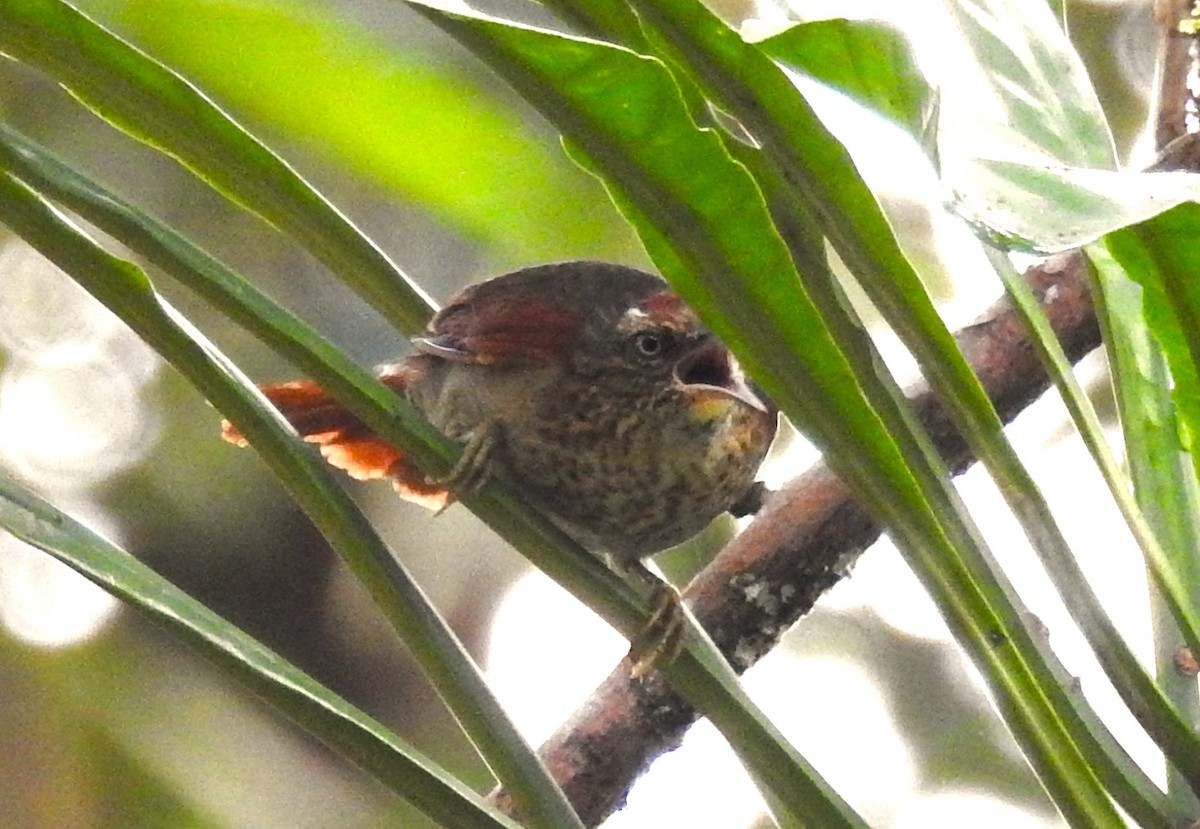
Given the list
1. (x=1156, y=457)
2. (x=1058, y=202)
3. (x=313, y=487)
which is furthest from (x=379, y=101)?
(x=1058, y=202)

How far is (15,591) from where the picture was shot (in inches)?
94.0

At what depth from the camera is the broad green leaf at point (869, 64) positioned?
2.21ft

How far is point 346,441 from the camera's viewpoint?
145cm

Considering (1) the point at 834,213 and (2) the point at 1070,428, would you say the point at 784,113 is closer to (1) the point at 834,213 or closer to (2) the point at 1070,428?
(1) the point at 834,213

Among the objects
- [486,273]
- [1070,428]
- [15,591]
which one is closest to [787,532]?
[486,273]

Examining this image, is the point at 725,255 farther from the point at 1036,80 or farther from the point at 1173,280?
the point at 1036,80

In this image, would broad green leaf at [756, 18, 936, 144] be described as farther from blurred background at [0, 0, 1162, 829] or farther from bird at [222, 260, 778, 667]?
blurred background at [0, 0, 1162, 829]

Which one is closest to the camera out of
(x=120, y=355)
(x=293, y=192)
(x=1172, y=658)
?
(x=293, y=192)

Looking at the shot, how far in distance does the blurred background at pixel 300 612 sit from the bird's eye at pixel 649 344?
0.39 m

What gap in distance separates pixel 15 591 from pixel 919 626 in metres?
1.52

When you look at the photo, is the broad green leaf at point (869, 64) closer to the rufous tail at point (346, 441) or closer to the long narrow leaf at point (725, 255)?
the long narrow leaf at point (725, 255)

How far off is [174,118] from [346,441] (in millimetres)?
630

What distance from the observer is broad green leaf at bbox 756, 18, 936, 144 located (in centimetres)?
67

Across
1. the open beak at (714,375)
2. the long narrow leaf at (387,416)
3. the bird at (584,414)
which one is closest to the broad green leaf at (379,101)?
the bird at (584,414)
